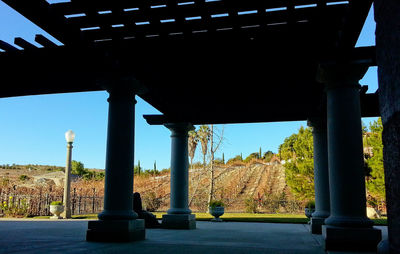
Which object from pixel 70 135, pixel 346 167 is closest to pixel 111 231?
pixel 346 167

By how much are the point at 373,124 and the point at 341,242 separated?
28053 mm

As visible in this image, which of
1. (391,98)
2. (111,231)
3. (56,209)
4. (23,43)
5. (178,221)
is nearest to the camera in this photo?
(391,98)

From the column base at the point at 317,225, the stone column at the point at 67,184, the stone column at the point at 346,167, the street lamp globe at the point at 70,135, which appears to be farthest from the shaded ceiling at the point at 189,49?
the stone column at the point at 67,184

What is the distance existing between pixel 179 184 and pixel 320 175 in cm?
635

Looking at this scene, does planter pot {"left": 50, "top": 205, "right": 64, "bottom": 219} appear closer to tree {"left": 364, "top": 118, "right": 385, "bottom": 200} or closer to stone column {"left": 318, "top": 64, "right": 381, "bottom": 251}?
stone column {"left": 318, "top": 64, "right": 381, "bottom": 251}

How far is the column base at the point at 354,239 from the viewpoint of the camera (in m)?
8.91

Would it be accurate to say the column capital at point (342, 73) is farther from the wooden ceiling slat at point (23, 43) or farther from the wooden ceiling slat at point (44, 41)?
the wooden ceiling slat at point (23, 43)

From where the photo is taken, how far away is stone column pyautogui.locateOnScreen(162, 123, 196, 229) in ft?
53.3

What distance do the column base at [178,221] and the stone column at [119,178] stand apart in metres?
5.14

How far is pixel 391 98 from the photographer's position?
72.2 inches

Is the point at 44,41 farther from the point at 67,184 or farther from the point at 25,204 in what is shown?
the point at 25,204

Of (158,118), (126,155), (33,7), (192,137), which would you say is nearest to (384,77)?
(33,7)

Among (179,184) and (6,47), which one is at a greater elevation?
(6,47)

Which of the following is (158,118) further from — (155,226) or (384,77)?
(384,77)
